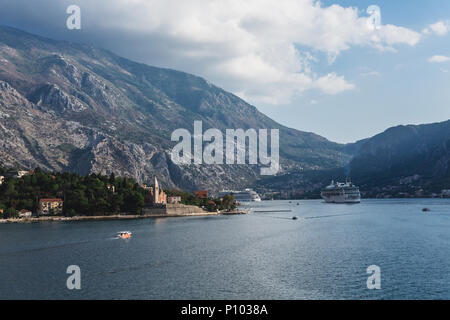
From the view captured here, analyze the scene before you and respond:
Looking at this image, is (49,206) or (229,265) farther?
(49,206)

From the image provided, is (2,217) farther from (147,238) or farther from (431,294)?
(431,294)

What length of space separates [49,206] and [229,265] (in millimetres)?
121911

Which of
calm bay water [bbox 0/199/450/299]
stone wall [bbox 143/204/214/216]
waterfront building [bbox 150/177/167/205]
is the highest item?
waterfront building [bbox 150/177/167/205]

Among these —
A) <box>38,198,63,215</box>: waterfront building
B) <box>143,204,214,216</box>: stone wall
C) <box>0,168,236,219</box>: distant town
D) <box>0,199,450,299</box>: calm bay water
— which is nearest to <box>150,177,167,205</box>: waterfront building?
<box>0,168,236,219</box>: distant town

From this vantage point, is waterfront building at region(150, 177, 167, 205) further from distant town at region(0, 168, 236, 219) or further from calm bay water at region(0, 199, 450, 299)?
calm bay water at region(0, 199, 450, 299)

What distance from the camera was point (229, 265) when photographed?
2287 inches

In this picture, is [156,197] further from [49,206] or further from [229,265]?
[229,265]

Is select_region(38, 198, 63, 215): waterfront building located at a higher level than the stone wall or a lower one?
higher

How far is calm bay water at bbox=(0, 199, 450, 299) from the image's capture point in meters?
43.8

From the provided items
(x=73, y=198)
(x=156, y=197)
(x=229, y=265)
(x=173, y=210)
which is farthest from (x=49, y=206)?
(x=229, y=265)

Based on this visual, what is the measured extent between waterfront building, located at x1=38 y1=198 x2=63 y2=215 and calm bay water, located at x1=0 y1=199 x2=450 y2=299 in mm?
66694

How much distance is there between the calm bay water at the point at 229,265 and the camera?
43.8 metres

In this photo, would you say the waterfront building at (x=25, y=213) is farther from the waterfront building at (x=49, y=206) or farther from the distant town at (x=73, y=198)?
the waterfront building at (x=49, y=206)
